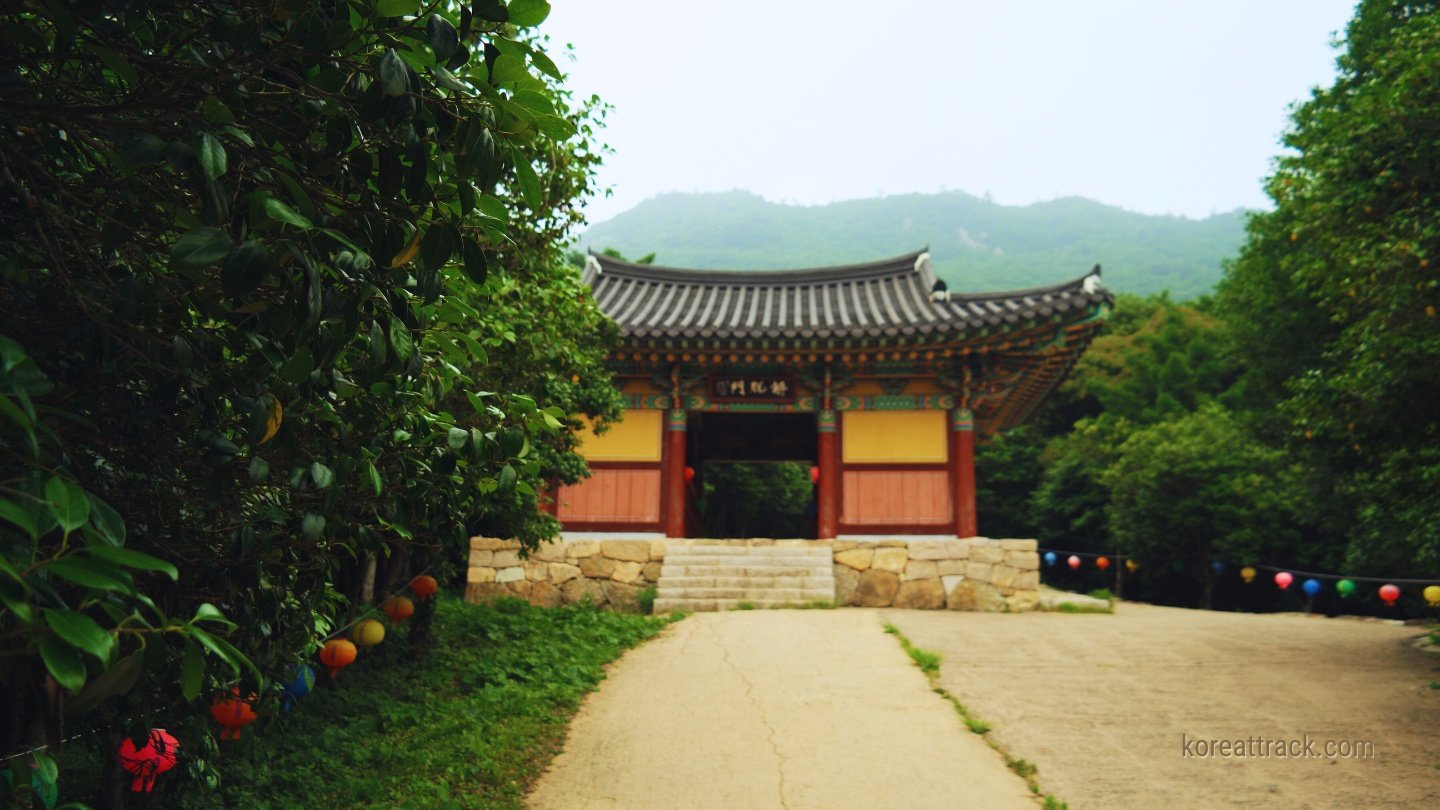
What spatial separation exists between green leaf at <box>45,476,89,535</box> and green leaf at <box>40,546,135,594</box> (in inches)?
1.6

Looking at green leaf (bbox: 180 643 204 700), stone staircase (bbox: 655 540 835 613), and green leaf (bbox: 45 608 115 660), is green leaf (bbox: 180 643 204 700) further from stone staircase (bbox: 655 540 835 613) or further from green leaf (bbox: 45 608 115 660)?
stone staircase (bbox: 655 540 835 613)

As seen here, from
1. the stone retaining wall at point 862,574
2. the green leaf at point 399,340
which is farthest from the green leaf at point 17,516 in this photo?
the stone retaining wall at point 862,574

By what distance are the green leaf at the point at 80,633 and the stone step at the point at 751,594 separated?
31.8 feet

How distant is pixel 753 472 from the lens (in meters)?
27.4

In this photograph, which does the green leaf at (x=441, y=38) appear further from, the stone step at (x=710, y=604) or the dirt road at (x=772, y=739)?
the stone step at (x=710, y=604)

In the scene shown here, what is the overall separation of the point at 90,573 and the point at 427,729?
450 centimetres

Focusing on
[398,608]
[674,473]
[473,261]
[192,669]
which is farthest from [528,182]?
[674,473]

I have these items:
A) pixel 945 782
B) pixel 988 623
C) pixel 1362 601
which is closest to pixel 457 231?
pixel 945 782

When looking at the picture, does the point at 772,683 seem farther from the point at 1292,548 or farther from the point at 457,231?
the point at 1292,548

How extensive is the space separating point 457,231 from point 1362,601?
22.1 m

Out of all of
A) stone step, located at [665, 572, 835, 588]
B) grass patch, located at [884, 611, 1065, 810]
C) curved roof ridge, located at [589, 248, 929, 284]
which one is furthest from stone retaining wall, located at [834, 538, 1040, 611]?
curved roof ridge, located at [589, 248, 929, 284]

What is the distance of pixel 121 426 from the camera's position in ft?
6.91

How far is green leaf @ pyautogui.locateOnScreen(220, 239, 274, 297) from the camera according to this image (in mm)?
1362

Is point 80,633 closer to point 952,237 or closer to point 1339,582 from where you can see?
point 1339,582
